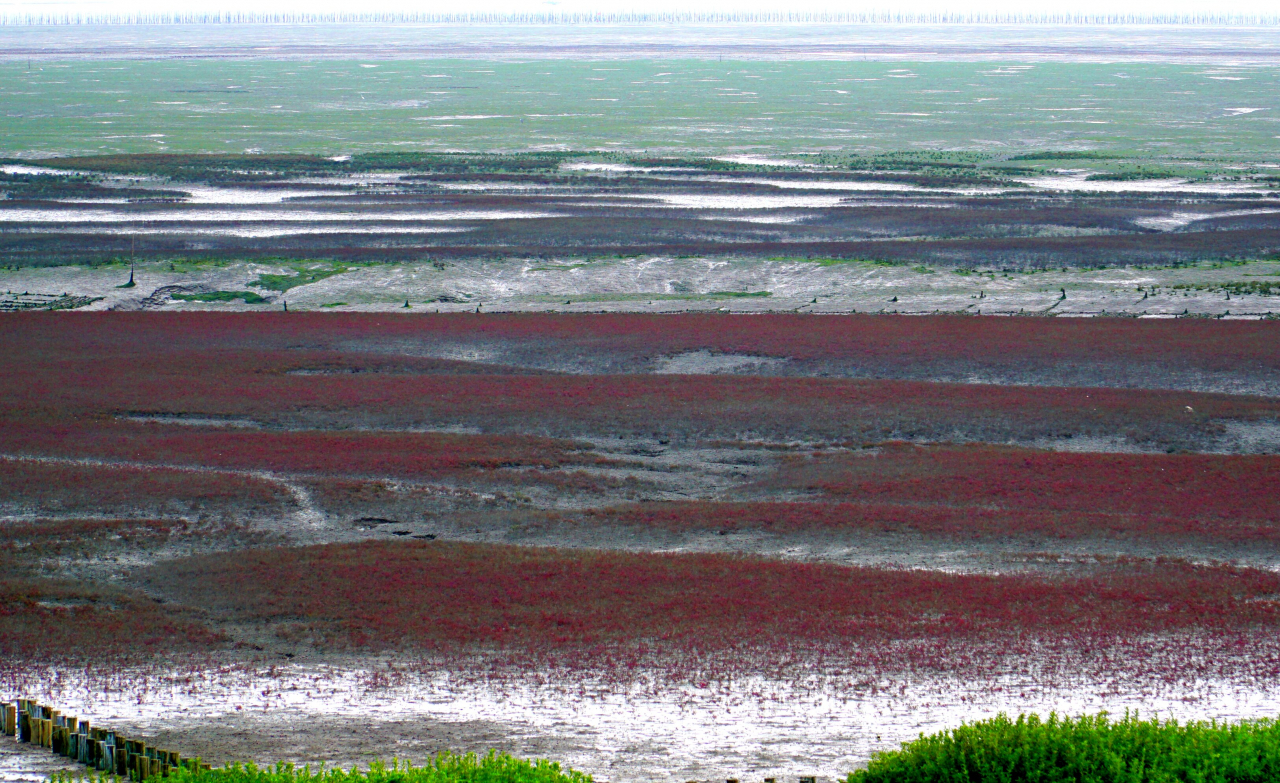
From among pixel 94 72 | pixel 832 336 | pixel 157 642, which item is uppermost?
pixel 94 72

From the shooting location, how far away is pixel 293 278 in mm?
37938

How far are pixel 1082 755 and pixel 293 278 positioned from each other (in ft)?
105

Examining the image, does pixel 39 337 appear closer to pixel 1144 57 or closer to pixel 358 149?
pixel 358 149

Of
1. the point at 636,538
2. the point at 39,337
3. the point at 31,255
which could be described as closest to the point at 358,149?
the point at 31,255

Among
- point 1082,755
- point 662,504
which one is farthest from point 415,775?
point 662,504

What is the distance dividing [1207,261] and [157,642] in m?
34.7

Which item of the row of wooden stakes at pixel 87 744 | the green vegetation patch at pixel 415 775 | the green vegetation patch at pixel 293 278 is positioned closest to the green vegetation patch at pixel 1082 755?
the green vegetation patch at pixel 415 775

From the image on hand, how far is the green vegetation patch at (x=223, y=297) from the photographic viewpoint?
35.7 metres

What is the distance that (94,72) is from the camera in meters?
132

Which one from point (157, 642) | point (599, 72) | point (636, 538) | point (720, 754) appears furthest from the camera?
point (599, 72)

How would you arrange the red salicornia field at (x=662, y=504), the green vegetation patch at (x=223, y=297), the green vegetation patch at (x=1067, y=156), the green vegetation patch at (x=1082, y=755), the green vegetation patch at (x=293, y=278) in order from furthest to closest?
the green vegetation patch at (x=1067, y=156), the green vegetation patch at (x=293, y=278), the green vegetation patch at (x=223, y=297), the red salicornia field at (x=662, y=504), the green vegetation patch at (x=1082, y=755)

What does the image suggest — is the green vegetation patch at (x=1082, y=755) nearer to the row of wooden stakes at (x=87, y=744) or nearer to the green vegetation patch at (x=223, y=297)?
the row of wooden stakes at (x=87, y=744)

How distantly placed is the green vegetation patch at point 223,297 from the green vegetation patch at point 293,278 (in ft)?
2.77

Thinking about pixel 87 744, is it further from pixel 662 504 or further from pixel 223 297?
pixel 223 297
